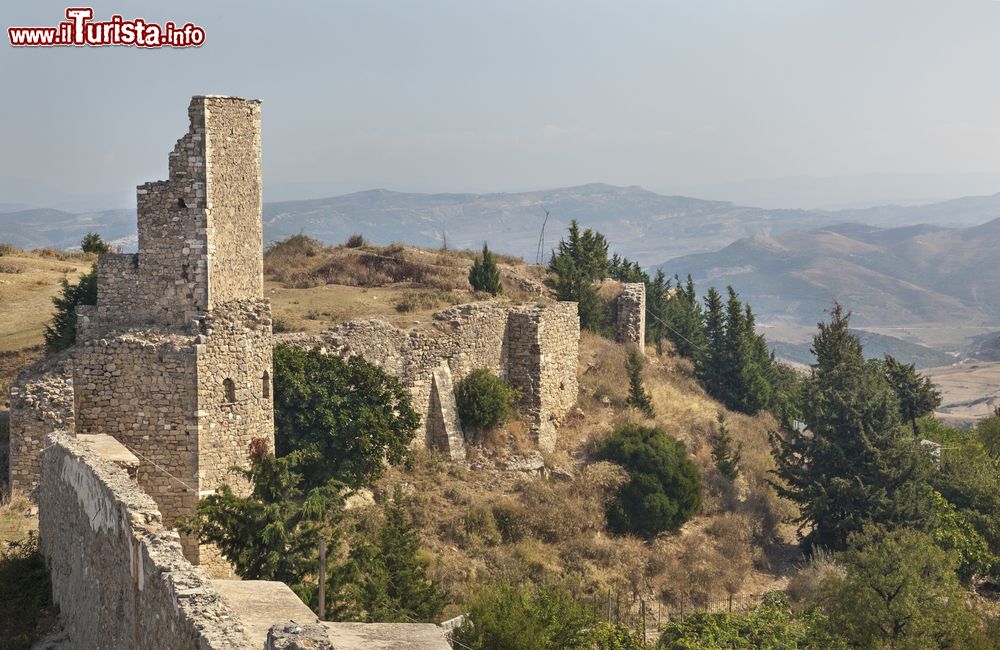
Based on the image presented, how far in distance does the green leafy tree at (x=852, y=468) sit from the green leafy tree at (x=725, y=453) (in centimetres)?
104

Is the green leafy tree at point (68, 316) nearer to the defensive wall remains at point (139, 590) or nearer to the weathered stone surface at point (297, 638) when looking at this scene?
the defensive wall remains at point (139, 590)

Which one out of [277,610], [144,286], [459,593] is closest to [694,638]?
[459,593]

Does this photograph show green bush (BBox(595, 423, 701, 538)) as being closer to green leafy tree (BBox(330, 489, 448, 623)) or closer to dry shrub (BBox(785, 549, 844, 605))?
dry shrub (BBox(785, 549, 844, 605))

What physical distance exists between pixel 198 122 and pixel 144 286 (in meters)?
2.50

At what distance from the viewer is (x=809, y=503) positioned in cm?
2459

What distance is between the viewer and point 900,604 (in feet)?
54.6

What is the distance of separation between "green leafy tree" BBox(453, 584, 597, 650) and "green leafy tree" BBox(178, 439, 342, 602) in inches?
84.1

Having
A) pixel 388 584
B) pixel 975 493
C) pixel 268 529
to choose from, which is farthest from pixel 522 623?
pixel 975 493

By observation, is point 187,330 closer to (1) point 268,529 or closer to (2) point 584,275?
(1) point 268,529

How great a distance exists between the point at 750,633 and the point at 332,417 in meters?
7.64

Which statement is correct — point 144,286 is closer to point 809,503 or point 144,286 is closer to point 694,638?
point 694,638

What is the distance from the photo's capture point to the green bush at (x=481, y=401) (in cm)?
2325

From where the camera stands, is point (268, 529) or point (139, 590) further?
point (268, 529)

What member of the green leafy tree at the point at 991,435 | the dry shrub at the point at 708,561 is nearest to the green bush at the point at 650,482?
the dry shrub at the point at 708,561
